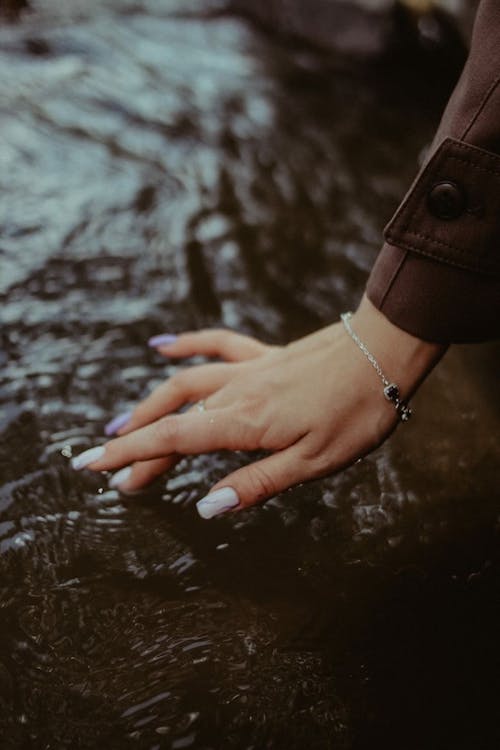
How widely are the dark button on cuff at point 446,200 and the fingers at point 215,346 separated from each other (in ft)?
2.31

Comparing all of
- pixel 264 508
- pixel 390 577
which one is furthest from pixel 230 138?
pixel 390 577

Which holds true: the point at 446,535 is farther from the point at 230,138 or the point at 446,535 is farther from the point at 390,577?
the point at 230,138

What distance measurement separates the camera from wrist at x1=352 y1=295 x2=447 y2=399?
141 cm

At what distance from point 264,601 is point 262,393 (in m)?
0.46

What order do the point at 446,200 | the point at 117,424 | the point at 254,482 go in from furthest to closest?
the point at 117,424 → the point at 254,482 → the point at 446,200

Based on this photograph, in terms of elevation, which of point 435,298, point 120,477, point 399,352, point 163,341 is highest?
point 435,298

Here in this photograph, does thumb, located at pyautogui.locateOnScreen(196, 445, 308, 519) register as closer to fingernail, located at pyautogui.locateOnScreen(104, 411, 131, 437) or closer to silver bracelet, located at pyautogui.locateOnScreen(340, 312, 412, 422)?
A: silver bracelet, located at pyautogui.locateOnScreen(340, 312, 412, 422)

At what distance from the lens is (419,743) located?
1298 millimetres

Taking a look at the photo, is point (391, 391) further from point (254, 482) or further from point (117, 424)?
point (117, 424)

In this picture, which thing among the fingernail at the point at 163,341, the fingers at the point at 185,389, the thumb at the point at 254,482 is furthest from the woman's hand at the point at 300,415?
the fingernail at the point at 163,341

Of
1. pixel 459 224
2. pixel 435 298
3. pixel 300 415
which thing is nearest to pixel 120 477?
pixel 300 415

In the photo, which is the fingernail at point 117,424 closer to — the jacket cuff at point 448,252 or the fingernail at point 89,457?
the fingernail at point 89,457

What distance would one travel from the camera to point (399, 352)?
4.63ft

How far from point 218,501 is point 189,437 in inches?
6.2
